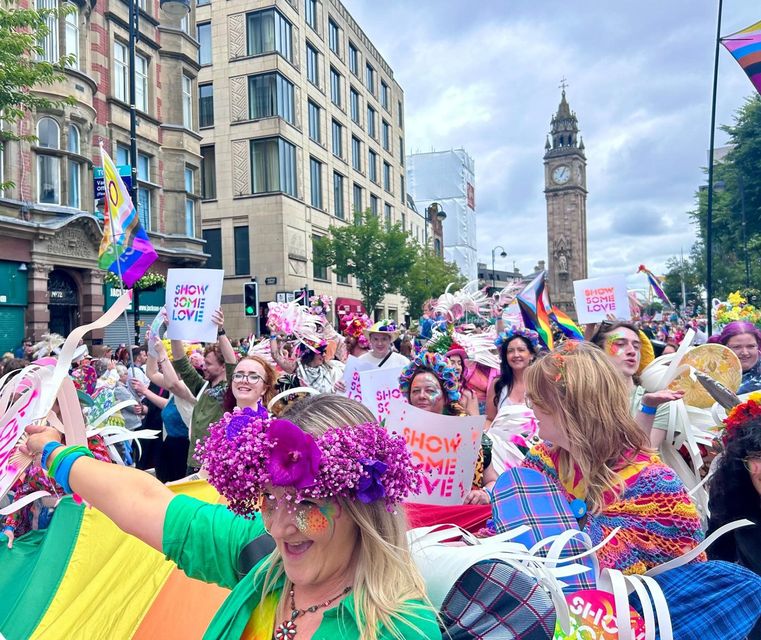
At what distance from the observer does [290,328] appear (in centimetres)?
758

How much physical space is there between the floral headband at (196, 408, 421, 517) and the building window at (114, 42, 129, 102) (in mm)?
22940

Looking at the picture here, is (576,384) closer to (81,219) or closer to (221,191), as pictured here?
(81,219)

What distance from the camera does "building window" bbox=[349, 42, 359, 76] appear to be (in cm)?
4150

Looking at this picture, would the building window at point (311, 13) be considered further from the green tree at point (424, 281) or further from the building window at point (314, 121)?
the green tree at point (424, 281)

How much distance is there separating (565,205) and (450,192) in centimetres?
2906

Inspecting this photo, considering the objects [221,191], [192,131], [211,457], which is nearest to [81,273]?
[192,131]

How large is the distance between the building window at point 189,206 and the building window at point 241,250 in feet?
20.7

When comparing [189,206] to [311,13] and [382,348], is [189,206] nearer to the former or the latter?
[311,13]

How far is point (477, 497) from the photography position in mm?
3590

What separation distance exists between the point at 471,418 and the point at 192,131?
2514cm

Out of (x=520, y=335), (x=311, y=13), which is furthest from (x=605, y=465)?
(x=311, y=13)

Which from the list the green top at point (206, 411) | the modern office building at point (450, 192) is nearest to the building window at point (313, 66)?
the green top at point (206, 411)

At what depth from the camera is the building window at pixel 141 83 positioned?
2302cm

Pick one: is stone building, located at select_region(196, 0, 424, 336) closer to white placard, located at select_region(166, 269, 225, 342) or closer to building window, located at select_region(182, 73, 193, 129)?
building window, located at select_region(182, 73, 193, 129)
